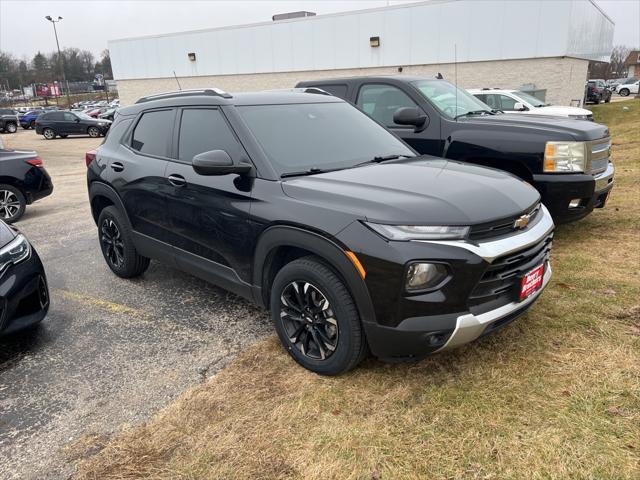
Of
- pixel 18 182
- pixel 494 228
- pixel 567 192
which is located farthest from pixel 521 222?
pixel 18 182

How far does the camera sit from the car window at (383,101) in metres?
5.69

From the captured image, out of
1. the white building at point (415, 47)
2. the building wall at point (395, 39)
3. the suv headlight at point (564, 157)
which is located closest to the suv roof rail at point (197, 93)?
the suv headlight at point (564, 157)

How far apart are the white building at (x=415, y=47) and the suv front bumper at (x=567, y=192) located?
1389cm

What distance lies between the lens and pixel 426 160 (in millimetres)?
3756

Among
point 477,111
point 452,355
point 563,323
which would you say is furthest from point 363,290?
point 477,111

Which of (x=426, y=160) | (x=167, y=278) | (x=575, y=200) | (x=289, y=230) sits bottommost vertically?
(x=167, y=278)

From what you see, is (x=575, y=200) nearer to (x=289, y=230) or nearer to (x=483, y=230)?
(x=483, y=230)

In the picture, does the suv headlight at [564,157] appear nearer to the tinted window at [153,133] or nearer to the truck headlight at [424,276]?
the truck headlight at [424,276]

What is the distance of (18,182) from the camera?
802 cm

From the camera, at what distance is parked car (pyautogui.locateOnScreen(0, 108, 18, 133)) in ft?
106

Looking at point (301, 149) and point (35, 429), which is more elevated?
point (301, 149)

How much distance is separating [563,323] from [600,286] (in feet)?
2.84

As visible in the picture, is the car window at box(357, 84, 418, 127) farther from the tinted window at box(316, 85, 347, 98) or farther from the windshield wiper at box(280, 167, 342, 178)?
the windshield wiper at box(280, 167, 342, 178)

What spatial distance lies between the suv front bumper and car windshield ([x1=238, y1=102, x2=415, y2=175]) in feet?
5.40
